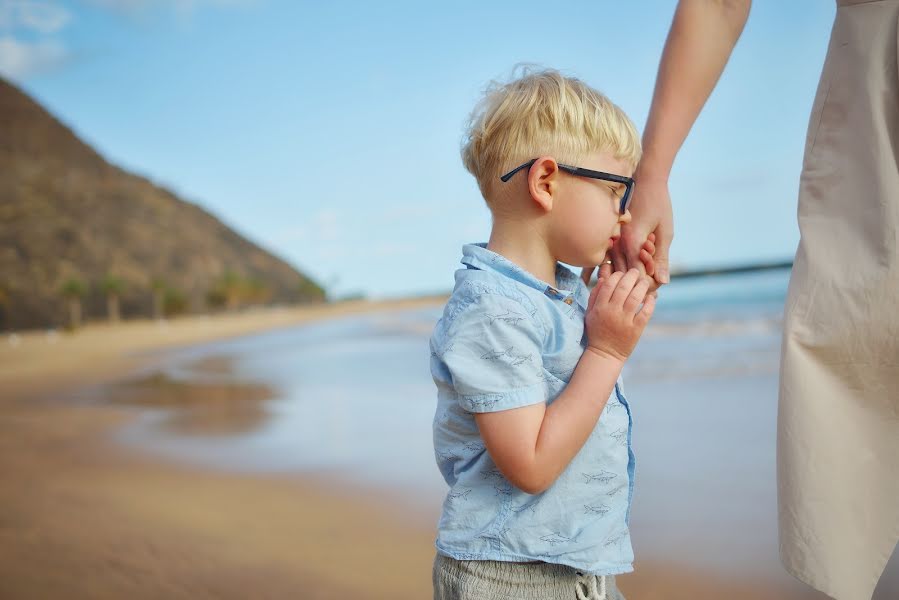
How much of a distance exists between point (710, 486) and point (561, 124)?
2656mm

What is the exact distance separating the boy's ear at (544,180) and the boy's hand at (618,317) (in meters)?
0.18

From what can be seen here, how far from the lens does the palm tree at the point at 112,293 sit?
38312 millimetres

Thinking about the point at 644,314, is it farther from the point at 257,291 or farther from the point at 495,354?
the point at 257,291

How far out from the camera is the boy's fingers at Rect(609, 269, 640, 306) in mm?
1210

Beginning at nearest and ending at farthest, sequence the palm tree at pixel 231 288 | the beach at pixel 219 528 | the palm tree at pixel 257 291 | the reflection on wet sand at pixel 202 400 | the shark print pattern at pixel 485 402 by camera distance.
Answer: the shark print pattern at pixel 485 402
the beach at pixel 219 528
the reflection on wet sand at pixel 202 400
the palm tree at pixel 231 288
the palm tree at pixel 257 291

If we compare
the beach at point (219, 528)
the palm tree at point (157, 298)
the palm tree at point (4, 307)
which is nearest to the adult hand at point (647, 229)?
the beach at point (219, 528)

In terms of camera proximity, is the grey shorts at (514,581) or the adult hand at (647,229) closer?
the grey shorts at (514,581)

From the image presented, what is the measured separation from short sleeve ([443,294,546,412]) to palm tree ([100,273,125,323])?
40.7 metres

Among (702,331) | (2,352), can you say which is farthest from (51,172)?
(702,331)

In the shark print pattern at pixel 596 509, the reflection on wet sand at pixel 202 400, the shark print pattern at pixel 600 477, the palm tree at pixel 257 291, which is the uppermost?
the shark print pattern at pixel 600 477

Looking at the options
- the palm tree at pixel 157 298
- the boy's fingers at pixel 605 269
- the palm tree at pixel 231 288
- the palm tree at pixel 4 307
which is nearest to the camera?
the boy's fingers at pixel 605 269

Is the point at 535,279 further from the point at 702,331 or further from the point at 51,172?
the point at 51,172

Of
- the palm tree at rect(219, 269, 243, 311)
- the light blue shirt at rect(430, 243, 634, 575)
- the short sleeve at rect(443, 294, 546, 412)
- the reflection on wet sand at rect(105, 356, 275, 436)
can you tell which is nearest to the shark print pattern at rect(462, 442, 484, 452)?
the light blue shirt at rect(430, 243, 634, 575)

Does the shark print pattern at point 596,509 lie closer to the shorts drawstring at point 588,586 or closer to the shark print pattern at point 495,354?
the shorts drawstring at point 588,586
